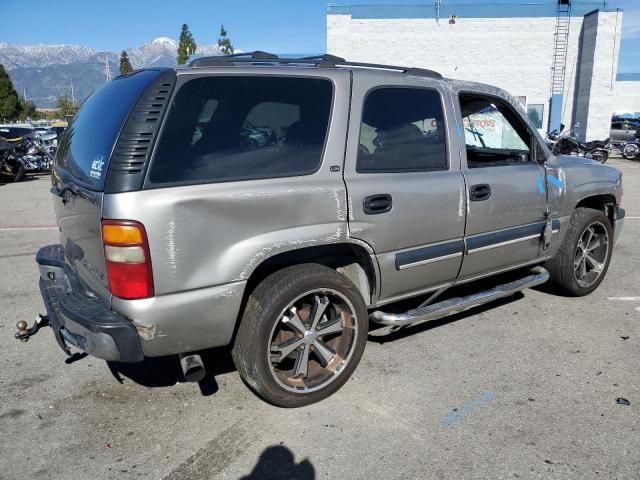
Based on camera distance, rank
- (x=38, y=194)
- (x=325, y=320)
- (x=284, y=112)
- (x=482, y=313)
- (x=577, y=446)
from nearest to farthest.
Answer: (x=577, y=446), (x=284, y=112), (x=325, y=320), (x=482, y=313), (x=38, y=194)

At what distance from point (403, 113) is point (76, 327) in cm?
237

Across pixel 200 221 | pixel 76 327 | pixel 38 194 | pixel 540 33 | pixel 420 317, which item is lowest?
pixel 38 194

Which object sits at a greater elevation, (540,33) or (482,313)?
(540,33)

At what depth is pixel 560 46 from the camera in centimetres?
2184

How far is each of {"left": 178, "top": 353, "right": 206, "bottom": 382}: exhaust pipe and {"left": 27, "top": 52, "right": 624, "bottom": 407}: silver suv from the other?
1 cm

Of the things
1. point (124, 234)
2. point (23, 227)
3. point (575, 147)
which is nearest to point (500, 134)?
point (124, 234)

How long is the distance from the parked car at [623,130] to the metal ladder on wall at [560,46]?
128 inches

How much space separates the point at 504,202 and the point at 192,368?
2519 millimetres

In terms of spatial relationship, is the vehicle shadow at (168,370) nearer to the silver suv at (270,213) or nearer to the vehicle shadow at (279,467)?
the silver suv at (270,213)

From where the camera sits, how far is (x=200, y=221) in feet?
8.74

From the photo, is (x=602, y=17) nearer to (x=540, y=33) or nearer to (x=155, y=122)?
(x=540, y=33)

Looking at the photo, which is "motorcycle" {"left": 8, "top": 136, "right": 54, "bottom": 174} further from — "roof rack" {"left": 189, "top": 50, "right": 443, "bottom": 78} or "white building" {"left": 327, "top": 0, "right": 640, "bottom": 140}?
"roof rack" {"left": 189, "top": 50, "right": 443, "bottom": 78}

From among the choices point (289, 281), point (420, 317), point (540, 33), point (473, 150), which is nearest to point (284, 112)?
point (289, 281)

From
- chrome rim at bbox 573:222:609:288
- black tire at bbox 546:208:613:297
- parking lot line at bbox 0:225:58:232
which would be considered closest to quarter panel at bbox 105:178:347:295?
black tire at bbox 546:208:613:297
